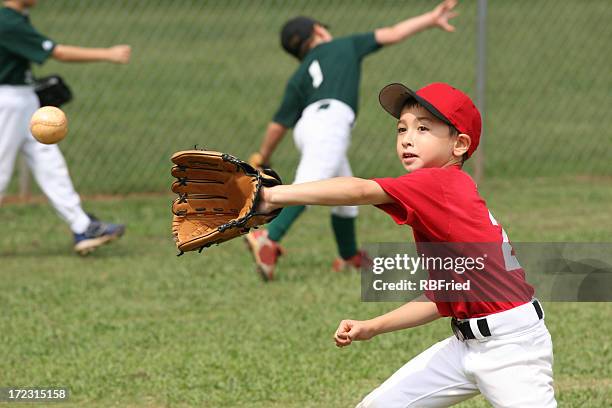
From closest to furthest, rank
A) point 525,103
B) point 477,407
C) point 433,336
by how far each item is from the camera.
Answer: point 477,407, point 433,336, point 525,103

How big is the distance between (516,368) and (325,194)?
0.91 m

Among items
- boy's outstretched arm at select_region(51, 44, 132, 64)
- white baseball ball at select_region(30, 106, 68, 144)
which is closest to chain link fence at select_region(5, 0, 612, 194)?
boy's outstretched arm at select_region(51, 44, 132, 64)

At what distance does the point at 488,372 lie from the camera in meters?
3.77

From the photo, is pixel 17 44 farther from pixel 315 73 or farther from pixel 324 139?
pixel 324 139

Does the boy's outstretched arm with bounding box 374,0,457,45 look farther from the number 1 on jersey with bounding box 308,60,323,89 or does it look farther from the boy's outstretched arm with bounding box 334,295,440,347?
the boy's outstretched arm with bounding box 334,295,440,347

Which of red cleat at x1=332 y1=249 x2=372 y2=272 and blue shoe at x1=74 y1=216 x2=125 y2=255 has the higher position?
red cleat at x1=332 y1=249 x2=372 y2=272

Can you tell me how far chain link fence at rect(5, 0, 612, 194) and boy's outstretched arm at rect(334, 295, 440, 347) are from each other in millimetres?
7277

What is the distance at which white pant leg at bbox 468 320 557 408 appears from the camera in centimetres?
368

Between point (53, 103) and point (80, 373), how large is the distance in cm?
369

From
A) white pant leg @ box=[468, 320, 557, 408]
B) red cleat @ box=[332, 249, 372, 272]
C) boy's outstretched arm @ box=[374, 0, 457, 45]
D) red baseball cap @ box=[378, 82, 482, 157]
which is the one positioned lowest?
red cleat @ box=[332, 249, 372, 272]

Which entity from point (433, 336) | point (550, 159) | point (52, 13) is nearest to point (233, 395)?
point (433, 336)

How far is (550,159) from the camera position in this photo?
12234 millimetres

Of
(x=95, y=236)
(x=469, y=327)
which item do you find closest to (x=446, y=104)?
(x=469, y=327)

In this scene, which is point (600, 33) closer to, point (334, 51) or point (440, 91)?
point (334, 51)
